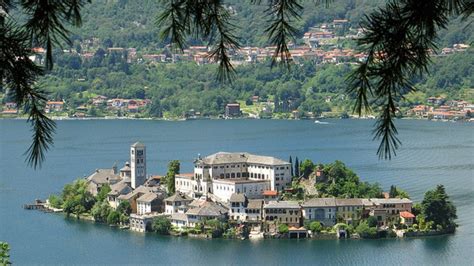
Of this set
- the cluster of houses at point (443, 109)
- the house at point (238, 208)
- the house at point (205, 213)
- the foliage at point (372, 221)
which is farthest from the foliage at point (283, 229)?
the cluster of houses at point (443, 109)

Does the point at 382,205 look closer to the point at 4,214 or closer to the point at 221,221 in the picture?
the point at 221,221

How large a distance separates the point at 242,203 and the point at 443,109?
93.1 feet

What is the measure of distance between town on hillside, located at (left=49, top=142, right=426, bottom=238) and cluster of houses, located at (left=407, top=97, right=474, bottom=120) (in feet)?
81.0

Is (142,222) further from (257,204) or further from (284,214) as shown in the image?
(284,214)

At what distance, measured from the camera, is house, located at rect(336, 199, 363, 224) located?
16391mm

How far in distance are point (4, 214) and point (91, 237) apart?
2.69 metres

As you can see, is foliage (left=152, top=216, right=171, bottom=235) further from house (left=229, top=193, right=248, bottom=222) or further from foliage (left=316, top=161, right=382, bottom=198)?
foliage (left=316, top=161, right=382, bottom=198)

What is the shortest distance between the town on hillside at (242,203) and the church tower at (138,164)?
0.07 feet

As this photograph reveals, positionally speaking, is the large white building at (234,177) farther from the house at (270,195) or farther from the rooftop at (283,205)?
the rooftop at (283,205)

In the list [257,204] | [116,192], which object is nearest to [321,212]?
[257,204]

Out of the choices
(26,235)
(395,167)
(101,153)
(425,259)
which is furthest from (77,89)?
(425,259)

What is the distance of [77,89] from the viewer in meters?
48.9

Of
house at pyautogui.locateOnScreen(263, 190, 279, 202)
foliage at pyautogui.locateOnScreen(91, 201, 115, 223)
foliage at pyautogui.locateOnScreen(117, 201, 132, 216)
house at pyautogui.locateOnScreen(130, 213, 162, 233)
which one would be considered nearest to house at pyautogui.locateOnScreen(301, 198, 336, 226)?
Answer: house at pyautogui.locateOnScreen(263, 190, 279, 202)

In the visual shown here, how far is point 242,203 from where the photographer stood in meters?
16.6
